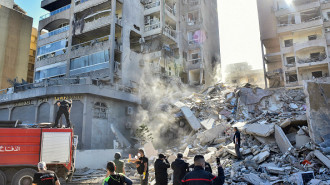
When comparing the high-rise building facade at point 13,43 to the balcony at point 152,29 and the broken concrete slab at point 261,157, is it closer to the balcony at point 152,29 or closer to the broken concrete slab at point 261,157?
the balcony at point 152,29

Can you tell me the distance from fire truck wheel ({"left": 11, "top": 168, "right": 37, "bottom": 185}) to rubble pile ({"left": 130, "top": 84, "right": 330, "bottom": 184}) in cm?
473

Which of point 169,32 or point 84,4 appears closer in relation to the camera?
point 84,4

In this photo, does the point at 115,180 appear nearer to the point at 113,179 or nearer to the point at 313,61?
the point at 113,179

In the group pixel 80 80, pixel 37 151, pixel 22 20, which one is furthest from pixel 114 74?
pixel 22 20

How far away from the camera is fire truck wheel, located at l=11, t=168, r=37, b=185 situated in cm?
927

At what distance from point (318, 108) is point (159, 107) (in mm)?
13582

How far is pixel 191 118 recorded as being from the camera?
59.7ft

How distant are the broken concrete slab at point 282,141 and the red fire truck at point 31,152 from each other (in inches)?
348

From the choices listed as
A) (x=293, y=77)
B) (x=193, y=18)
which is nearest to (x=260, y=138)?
(x=293, y=77)

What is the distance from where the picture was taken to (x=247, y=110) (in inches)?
726

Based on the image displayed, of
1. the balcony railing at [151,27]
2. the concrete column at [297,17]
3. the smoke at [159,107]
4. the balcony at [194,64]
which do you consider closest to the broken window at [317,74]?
the concrete column at [297,17]

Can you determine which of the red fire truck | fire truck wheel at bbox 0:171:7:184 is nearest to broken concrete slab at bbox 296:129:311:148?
the red fire truck

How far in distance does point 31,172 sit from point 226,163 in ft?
25.4

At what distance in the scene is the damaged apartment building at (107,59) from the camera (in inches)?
764
